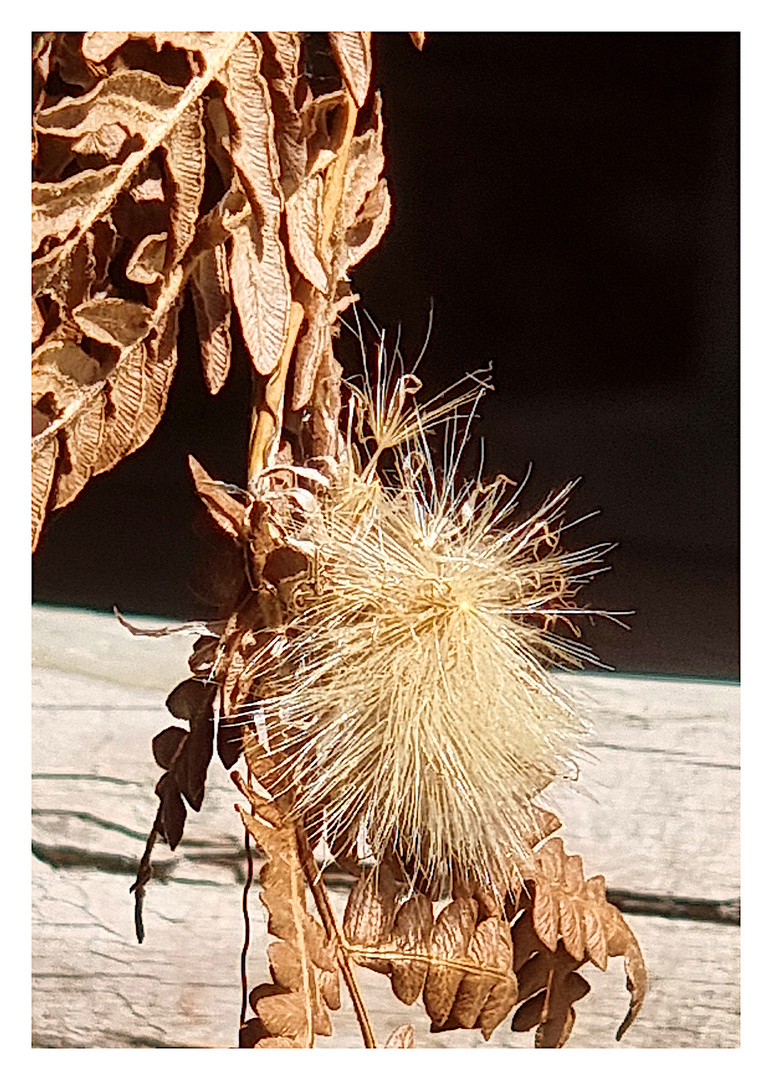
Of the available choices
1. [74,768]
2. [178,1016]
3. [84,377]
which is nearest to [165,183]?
[84,377]

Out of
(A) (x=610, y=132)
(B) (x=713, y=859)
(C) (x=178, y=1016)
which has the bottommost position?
(C) (x=178, y=1016)

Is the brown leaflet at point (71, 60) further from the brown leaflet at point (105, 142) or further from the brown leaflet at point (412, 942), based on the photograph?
the brown leaflet at point (412, 942)

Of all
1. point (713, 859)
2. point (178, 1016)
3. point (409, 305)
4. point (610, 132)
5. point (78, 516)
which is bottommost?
point (178, 1016)

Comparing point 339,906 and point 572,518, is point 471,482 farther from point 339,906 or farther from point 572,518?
point 339,906

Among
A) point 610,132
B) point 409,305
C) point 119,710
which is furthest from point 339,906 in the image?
point 610,132

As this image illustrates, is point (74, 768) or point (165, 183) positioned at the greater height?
point (165, 183)
